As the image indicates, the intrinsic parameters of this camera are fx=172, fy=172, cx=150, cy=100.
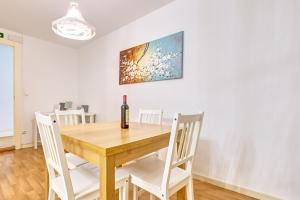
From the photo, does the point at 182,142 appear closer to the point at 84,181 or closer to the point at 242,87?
the point at 84,181

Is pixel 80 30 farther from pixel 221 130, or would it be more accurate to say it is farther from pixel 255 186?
pixel 255 186

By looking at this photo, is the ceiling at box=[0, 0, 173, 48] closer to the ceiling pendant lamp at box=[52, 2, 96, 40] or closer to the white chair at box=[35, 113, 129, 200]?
the ceiling pendant lamp at box=[52, 2, 96, 40]

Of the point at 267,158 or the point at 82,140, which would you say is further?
the point at 267,158

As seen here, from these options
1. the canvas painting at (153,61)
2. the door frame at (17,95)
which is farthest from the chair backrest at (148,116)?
the door frame at (17,95)

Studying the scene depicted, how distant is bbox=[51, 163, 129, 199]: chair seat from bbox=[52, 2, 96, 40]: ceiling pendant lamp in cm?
124

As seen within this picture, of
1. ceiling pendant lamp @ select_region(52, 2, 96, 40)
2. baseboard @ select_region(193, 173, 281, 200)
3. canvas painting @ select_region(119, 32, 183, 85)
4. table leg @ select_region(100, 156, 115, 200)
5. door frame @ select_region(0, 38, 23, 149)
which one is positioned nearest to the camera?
table leg @ select_region(100, 156, 115, 200)

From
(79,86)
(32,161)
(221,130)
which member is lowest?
(32,161)

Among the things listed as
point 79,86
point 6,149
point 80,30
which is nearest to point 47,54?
point 79,86

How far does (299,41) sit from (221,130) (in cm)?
110

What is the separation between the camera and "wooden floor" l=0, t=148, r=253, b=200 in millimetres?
1756

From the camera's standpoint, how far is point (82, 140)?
3.54 ft

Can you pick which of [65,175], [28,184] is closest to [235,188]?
[65,175]

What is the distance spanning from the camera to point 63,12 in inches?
103

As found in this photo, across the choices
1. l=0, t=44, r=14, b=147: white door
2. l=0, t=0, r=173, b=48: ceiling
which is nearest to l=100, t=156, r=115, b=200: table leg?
l=0, t=0, r=173, b=48: ceiling
